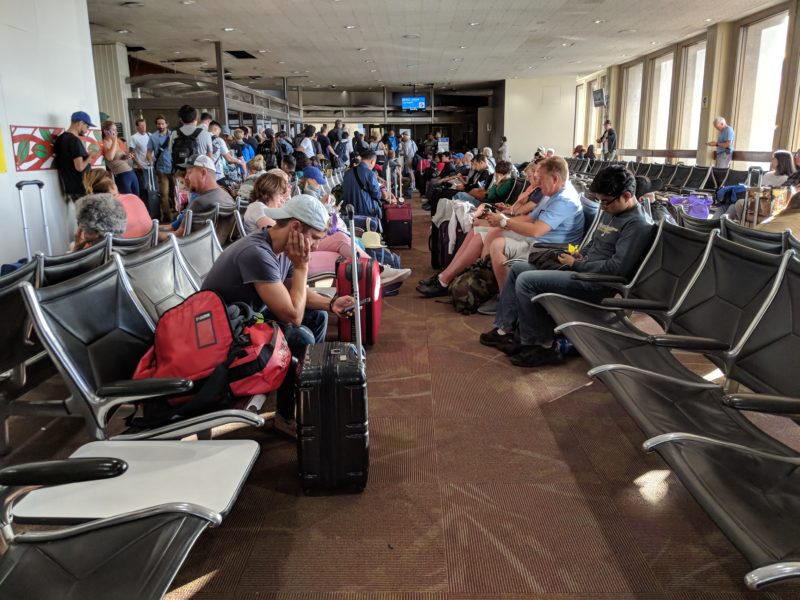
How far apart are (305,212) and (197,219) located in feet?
6.99

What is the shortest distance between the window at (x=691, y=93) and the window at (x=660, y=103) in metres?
1.33

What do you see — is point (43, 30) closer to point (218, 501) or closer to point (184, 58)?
point (218, 501)

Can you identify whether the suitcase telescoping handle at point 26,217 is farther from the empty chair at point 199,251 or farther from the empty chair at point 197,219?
the empty chair at point 199,251

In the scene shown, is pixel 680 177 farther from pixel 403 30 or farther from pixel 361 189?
pixel 403 30

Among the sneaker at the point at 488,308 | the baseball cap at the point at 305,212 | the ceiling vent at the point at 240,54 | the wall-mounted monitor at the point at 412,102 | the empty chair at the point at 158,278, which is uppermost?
the ceiling vent at the point at 240,54

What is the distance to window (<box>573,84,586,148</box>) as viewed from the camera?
2664 cm

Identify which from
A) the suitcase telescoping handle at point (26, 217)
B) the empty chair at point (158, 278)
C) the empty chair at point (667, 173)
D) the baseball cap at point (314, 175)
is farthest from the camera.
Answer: the empty chair at point (667, 173)

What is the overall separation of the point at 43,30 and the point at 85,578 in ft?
23.4

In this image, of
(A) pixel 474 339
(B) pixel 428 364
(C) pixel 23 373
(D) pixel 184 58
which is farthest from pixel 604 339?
(D) pixel 184 58

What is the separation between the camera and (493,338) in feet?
14.2

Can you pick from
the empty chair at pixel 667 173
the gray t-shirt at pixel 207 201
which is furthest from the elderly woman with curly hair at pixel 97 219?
the empty chair at pixel 667 173

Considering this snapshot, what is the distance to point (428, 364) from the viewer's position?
3.96 meters

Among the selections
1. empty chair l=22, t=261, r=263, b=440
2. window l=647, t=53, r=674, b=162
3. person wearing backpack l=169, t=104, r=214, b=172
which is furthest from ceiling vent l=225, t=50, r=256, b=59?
empty chair l=22, t=261, r=263, b=440

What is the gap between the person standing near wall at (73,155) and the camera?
6754mm
